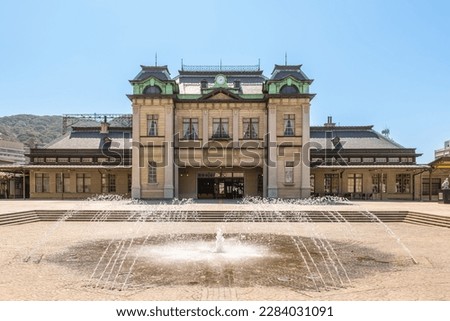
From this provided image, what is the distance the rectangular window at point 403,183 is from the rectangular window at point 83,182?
3306 cm

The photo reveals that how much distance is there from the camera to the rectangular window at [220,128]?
3475cm

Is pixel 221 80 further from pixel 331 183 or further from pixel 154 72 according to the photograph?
pixel 331 183

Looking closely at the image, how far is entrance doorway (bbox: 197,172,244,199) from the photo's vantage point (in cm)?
3675

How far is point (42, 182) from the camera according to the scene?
1560 inches

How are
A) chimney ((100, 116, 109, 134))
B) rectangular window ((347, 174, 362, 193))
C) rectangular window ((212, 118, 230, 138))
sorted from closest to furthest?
rectangular window ((212, 118, 230, 138))
rectangular window ((347, 174, 362, 193))
chimney ((100, 116, 109, 134))

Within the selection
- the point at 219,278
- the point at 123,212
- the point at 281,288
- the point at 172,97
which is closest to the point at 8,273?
the point at 219,278

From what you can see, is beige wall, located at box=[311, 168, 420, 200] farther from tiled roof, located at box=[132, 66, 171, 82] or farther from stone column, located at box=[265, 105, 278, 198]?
tiled roof, located at box=[132, 66, 171, 82]

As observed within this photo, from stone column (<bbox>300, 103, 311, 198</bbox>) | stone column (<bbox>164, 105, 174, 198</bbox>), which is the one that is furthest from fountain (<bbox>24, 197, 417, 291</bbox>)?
stone column (<bbox>300, 103, 311, 198</bbox>)

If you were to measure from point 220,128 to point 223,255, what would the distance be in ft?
76.4

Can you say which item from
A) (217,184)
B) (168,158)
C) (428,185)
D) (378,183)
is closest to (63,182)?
(168,158)

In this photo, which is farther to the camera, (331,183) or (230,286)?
(331,183)

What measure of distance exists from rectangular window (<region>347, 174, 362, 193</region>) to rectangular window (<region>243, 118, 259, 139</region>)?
11.9 metres

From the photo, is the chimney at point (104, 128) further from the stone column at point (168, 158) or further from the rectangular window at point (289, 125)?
the rectangular window at point (289, 125)

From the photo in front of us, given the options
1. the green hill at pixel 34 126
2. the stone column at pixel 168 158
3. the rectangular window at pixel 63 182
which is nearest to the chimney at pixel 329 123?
the stone column at pixel 168 158
